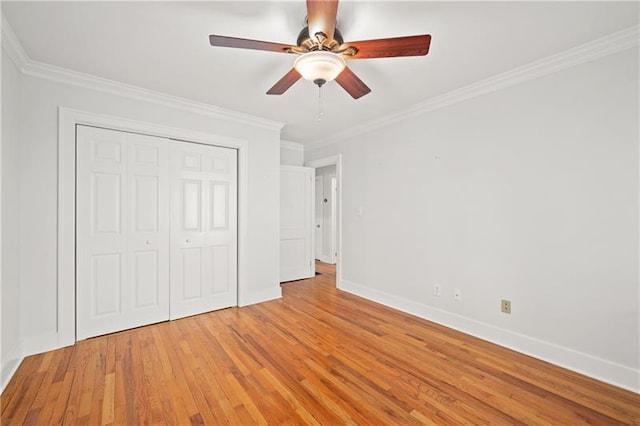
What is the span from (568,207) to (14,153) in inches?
177

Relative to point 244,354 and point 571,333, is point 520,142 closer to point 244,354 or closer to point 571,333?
point 571,333

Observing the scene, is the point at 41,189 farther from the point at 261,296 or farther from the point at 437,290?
the point at 437,290

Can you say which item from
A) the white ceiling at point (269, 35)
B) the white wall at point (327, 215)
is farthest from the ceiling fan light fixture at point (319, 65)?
the white wall at point (327, 215)

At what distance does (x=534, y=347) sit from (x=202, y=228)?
358 cm

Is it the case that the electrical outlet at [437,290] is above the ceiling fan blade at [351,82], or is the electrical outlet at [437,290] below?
below

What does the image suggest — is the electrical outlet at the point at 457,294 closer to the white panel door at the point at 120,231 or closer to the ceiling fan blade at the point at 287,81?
the ceiling fan blade at the point at 287,81

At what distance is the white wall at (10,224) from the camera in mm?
1973

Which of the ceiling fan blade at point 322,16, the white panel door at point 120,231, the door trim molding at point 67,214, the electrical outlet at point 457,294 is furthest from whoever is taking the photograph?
the electrical outlet at point 457,294

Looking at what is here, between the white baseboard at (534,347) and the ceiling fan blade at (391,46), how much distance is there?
2547mm

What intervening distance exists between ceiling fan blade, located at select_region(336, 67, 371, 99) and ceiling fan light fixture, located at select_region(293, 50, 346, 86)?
143mm

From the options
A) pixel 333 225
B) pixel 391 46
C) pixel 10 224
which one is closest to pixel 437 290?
pixel 391 46

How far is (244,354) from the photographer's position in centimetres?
236

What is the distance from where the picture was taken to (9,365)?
2.02 meters

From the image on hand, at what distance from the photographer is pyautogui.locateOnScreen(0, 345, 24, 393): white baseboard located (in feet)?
6.22
